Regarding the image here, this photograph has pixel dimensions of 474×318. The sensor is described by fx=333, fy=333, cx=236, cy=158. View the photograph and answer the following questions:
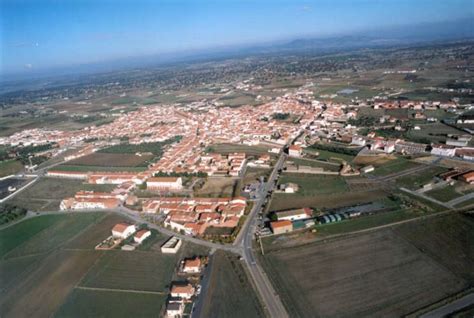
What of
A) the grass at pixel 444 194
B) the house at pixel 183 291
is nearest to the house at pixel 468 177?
the grass at pixel 444 194

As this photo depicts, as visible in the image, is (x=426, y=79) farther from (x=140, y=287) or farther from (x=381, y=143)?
(x=140, y=287)

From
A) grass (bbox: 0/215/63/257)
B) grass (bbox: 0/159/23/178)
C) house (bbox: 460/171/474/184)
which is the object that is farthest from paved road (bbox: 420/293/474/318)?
grass (bbox: 0/159/23/178)

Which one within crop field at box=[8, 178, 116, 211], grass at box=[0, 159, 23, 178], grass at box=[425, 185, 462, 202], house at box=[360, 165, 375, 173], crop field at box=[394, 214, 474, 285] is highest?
grass at box=[0, 159, 23, 178]

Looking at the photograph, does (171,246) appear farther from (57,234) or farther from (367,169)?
(367,169)

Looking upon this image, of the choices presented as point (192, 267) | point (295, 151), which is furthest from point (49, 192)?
point (295, 151)

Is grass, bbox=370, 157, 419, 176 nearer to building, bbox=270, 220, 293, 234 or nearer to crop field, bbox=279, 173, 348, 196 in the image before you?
crop field, bbox=279, 173, 348, 196

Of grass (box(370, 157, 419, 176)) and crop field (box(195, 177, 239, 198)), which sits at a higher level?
crop field (box(195, 177, 239, 198))

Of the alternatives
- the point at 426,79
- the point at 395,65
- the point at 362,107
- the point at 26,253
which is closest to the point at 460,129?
the point at 362,107

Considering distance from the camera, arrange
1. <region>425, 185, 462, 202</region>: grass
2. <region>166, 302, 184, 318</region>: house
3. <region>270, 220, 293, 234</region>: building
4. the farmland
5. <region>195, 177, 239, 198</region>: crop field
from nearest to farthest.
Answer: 1. the farmland
2. <region>166, 302, 184, 318</region>: house
3. <region>270, 220, 293, 234</region>: building
4. <region>425, 185, 462, 202</region>: grass
5. <region>195, 177, 239, 198</region>: crop field
